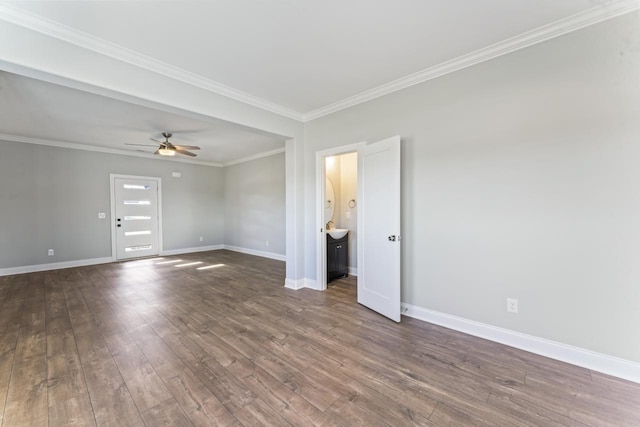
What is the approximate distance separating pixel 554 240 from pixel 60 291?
6423 millimetres

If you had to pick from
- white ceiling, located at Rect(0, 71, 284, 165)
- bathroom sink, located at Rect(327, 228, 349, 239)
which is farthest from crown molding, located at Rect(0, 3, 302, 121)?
bathroom sink, located at Rect(327, 228, 349, 239)

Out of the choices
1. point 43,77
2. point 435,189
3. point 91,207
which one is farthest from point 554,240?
point 91,207

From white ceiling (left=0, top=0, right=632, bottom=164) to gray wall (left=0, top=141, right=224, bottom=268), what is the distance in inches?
92.1

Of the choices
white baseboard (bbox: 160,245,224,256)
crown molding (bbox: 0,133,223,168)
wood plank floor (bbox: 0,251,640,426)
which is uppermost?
crown molding (bbox: 0,133,223,168)

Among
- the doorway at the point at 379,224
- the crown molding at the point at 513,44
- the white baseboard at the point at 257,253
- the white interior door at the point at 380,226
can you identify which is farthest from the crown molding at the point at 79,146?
the white interior door at the point at 380,226

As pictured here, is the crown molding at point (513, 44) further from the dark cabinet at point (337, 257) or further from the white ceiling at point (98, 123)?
the dark cabinet at point (337, 257)

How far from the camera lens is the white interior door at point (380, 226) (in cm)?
286

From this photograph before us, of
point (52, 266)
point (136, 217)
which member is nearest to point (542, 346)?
point (136, 217)

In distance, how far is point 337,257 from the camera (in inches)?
181

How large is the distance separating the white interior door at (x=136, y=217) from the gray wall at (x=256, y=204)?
77.1 inches

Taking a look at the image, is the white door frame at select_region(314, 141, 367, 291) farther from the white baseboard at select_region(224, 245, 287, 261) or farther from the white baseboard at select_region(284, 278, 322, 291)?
the white baseboard at select_region(224, 245, 287, 261)

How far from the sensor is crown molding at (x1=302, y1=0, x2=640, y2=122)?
6.24 ft

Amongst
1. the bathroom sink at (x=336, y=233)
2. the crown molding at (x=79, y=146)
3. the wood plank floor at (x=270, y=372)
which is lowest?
the wood plank floor at (x=270, y=372)

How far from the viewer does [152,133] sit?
4.80m
